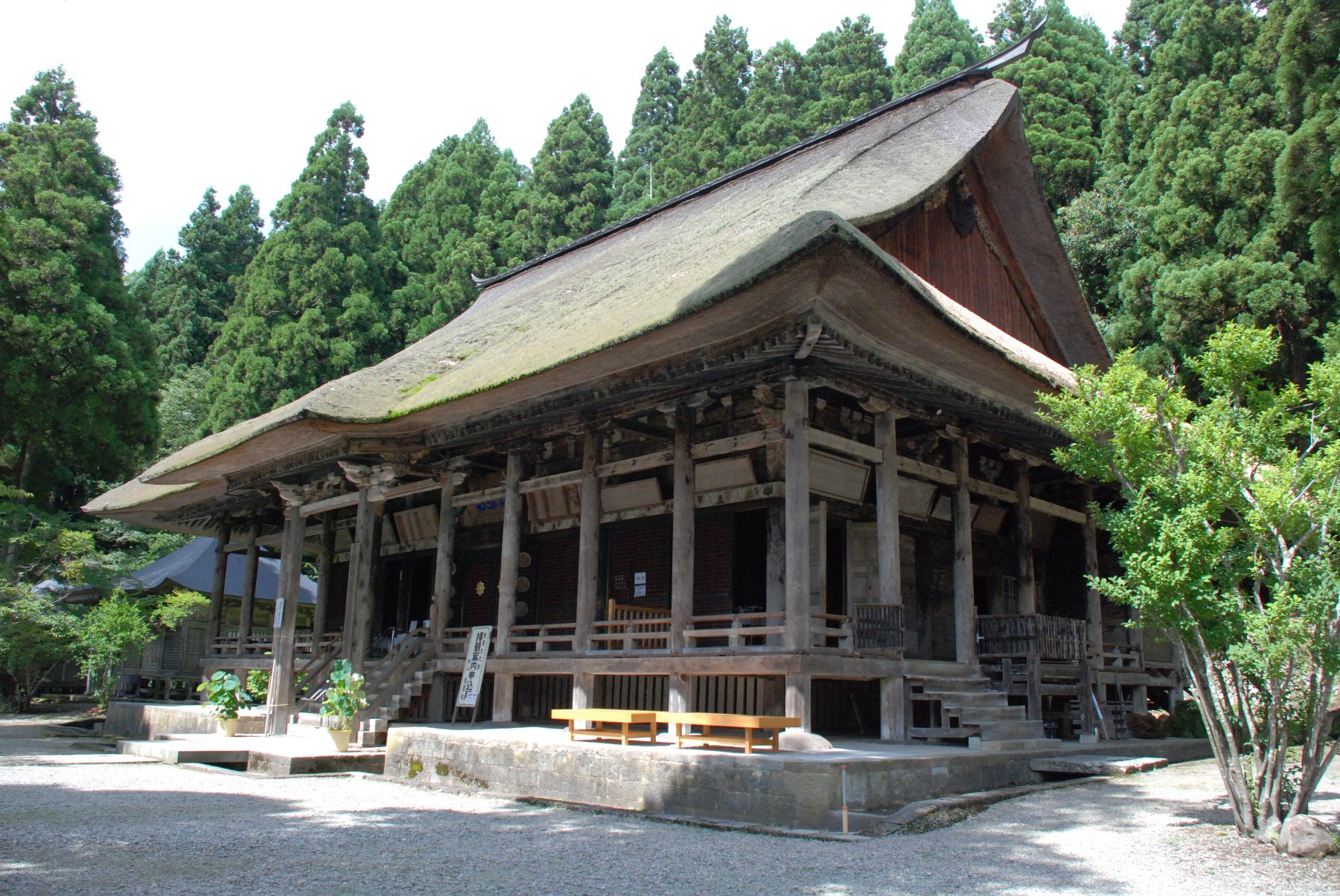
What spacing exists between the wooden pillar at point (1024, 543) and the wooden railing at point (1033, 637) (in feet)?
3.24

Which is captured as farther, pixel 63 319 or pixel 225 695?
pixel 63 319

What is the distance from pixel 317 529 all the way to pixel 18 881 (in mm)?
15358

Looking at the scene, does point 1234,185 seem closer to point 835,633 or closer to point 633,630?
point 835,633

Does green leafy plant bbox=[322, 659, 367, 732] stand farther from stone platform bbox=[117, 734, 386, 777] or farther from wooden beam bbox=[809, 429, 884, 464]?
wooden beam bbox=[809, 429, 884, 464]

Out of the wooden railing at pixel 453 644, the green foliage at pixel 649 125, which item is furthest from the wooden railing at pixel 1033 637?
the green foliage at pixel 649 125

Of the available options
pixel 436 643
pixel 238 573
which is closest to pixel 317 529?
pixel 238 573

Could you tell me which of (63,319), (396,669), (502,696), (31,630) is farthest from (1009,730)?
(63,319)

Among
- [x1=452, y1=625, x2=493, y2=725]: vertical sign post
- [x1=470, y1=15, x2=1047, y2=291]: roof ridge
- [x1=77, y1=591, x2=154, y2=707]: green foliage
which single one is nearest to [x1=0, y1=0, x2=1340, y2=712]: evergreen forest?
[x1=77, y1=591, x2=154, y2=707]: green foliage

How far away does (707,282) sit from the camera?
9.14 metres

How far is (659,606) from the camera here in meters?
13.4

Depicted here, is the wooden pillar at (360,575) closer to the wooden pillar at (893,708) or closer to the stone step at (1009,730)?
the wooden pillar at (893,708)

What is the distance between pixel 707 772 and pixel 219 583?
48.4 ft

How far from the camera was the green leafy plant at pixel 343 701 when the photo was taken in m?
11.4

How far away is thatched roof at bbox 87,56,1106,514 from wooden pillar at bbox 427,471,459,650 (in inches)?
63.8
